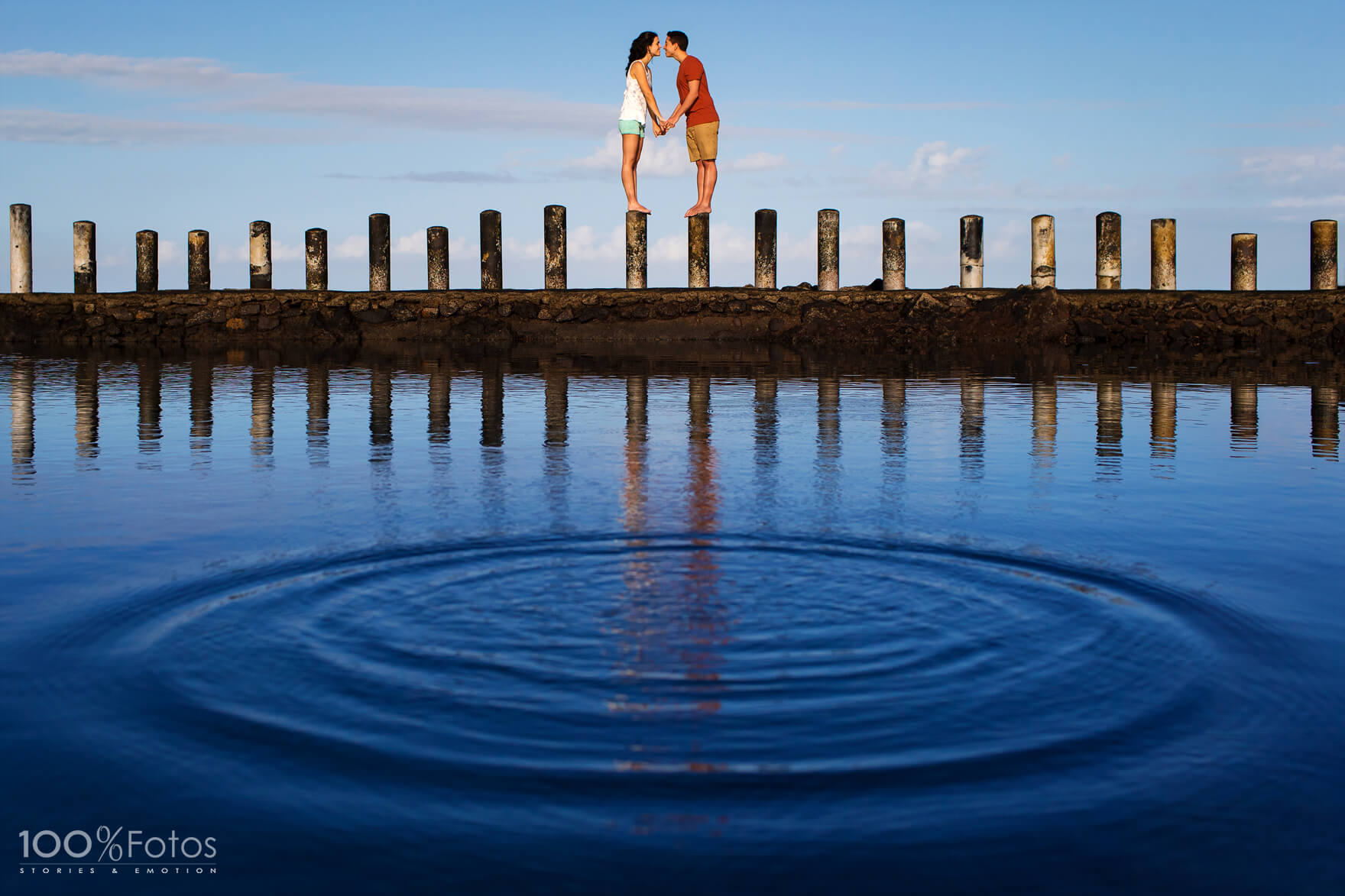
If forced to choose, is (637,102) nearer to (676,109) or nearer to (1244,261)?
(676,109)

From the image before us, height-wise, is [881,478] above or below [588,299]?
below

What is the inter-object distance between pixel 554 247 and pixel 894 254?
15.6 feet

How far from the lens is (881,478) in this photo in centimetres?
510

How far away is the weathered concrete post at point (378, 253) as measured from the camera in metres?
19.1

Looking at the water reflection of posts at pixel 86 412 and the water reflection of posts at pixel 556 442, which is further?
the water reflection of posts at pixel 86 412

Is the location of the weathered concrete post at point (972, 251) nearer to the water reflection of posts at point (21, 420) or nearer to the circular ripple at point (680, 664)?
the water reflection of posts at point (21, 420)

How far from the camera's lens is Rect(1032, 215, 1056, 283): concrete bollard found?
59.2 ft

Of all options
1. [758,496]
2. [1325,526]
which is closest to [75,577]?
[758,496]

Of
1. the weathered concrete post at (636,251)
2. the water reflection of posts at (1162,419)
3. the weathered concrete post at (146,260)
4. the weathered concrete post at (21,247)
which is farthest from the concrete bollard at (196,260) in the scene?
the water reflection of posts at (1162,419)

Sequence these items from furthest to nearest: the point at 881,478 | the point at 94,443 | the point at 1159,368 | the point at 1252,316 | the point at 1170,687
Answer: the point at 1252,316 < the point at 1159,368 < the point at 94,443 < the point at 881,478 < the point at 1170,687

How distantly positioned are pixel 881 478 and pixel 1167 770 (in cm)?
308

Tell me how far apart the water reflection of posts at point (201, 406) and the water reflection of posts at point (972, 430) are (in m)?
3.42

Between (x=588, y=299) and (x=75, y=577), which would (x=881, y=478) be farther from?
(x=588, y=299)

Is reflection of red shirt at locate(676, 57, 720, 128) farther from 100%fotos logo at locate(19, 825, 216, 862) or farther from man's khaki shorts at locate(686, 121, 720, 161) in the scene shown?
100%fotos logo at locate(19, 825, 216, 862)
